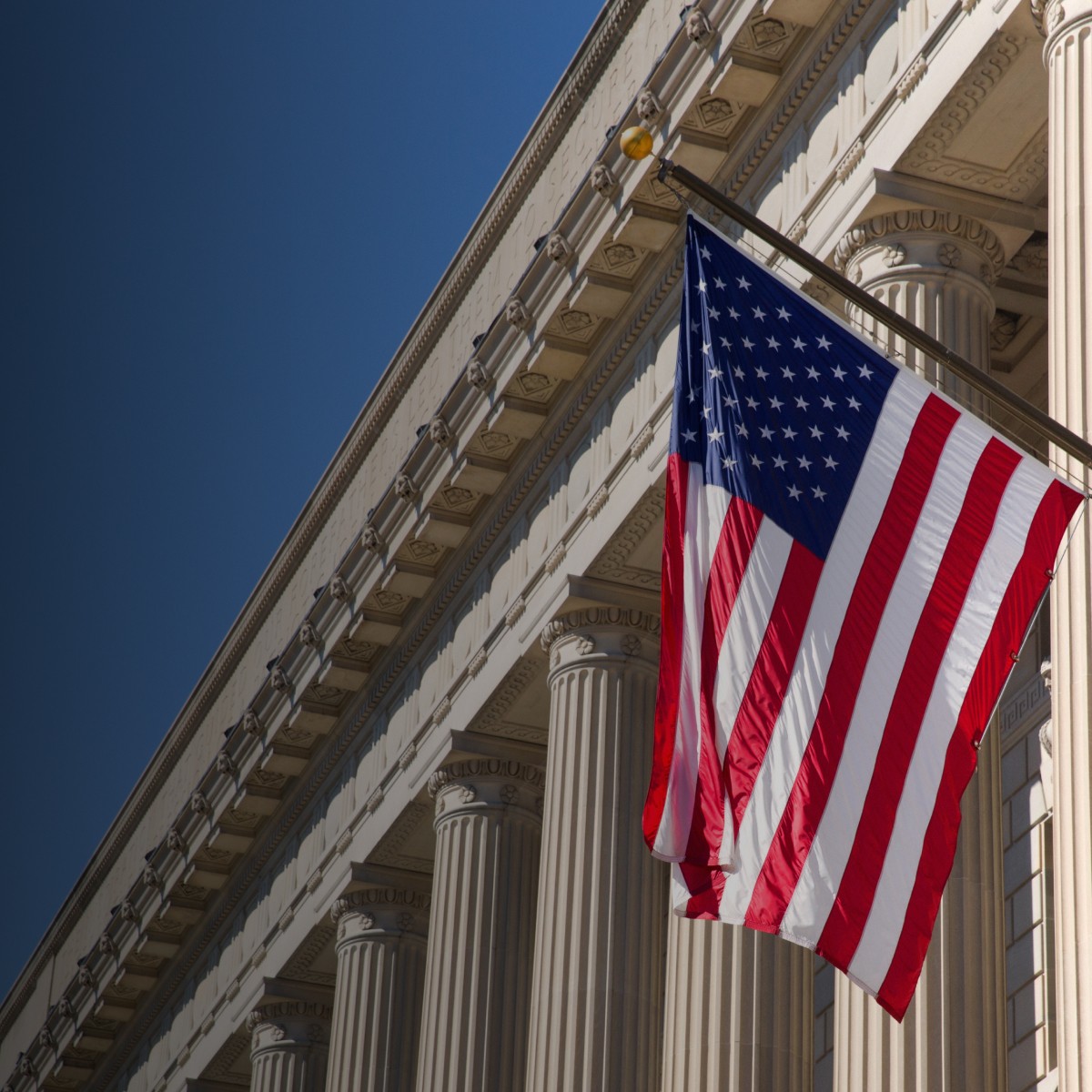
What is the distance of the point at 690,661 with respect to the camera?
15.2m

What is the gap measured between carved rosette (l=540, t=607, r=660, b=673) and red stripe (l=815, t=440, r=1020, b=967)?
17.6 m

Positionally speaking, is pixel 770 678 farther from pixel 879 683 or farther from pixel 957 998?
pixel 957 998

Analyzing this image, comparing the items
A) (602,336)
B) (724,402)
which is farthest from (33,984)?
(724,402)

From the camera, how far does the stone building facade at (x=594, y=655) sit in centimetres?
→ 2183

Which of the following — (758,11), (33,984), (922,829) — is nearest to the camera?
(922,829)

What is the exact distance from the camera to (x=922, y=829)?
14312 mm

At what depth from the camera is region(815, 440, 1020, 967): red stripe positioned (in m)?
14.3

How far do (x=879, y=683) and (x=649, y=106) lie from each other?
15.4 meters

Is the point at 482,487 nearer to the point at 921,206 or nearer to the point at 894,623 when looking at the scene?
the point at 921,206

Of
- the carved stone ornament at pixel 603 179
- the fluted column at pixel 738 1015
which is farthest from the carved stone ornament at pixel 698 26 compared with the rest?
the fluted column at pixel 738 1015

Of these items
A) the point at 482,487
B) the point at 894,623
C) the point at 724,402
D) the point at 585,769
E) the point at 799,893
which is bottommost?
the point at 799,893

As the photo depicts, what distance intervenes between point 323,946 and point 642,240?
1735 cm

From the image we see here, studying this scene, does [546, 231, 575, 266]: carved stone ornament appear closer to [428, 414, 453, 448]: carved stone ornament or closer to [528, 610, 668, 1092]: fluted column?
[428, 414, 453, 448]: carved stone ornament

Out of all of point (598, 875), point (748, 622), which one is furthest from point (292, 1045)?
point (748, 622)
